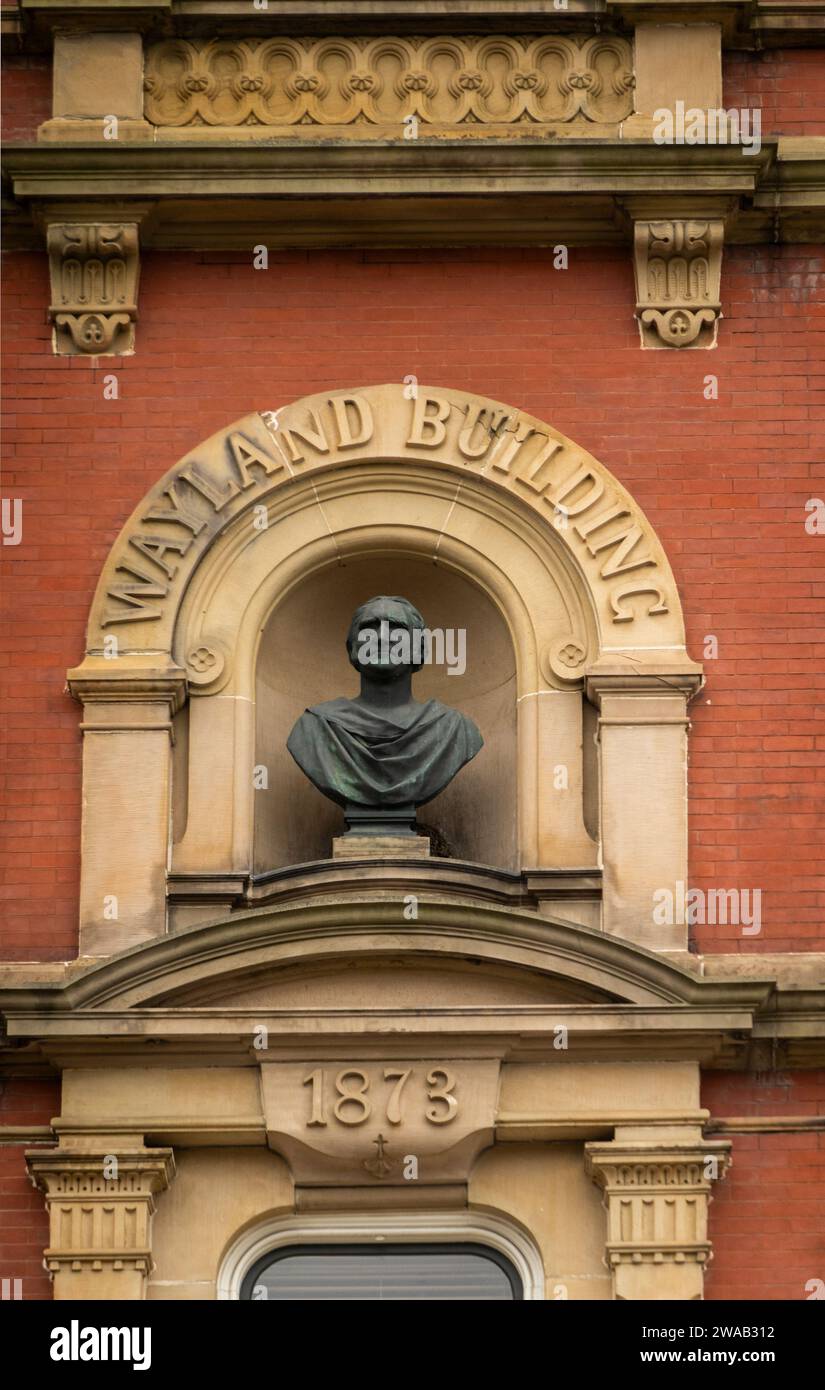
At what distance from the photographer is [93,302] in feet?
68.0

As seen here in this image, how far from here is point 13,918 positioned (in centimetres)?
1958

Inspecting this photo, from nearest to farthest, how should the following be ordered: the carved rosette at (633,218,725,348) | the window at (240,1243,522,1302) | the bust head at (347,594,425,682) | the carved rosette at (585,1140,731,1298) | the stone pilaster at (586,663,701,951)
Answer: the carved rosette at (585,1140,731,1298)
the window at (240,1243,522,1302)
the stone pilaster at (586,663,701,951)
the bust head at (347,594,425,682)
the carved rosette at (633,218,725,348)

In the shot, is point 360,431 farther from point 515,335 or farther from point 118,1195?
point 118,1195

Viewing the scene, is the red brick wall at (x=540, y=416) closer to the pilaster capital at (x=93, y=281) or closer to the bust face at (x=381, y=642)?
the pilaster capital at (x=93, y=281)

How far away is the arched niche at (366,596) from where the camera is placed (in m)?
19.7

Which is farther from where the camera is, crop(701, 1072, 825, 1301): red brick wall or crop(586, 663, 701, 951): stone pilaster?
crop(586, 663, 701, 951): stone pilaster

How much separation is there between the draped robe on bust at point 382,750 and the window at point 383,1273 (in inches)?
90.8

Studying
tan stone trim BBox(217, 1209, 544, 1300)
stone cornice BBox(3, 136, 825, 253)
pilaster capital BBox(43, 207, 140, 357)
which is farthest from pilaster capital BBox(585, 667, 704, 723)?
pilaster capital BBox(43, 207, 140, 357)

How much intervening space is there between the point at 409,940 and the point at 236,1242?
1.70 metres

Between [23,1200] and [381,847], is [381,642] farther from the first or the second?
[23,1200]

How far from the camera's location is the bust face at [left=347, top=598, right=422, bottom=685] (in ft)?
65.8

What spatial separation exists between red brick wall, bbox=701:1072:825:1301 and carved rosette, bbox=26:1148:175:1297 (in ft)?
8.98

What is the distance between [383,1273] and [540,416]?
4.63 meters
